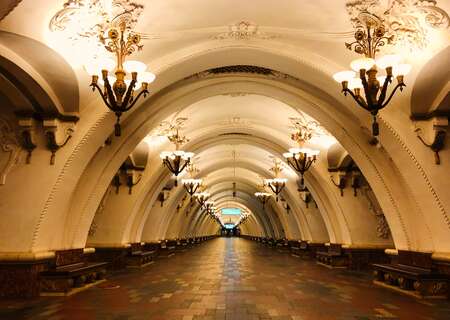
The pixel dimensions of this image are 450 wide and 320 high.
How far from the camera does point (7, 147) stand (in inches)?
260

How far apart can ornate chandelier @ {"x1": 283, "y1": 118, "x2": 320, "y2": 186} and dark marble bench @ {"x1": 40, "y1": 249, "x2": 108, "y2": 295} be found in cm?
502

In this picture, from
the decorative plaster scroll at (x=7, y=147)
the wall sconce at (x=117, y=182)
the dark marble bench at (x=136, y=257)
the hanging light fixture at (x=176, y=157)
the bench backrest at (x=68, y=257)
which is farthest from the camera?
the dark marble bench at (x=136, y=257)

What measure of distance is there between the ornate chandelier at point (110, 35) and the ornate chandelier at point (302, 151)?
531 cm

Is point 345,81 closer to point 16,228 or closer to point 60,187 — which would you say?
point 60,187

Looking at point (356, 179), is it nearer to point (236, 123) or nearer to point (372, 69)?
point (236, 123)

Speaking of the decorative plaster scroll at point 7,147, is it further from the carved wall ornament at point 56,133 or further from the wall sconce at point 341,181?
the wall sconce at point 341,181

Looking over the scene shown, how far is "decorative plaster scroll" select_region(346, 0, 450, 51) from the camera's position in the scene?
4.77 meters

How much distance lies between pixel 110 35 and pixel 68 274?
13.5ft

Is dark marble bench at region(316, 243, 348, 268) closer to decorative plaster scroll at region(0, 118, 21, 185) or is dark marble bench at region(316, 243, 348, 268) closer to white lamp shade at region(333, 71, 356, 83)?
white lamp shade at region(333, 71, 356, 83)

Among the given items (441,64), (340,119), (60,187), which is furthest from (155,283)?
(441,64)

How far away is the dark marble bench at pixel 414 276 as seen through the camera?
6438 millimetres

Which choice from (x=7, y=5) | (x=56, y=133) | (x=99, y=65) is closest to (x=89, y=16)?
(x=99, y=65)

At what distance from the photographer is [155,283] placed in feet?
27.0

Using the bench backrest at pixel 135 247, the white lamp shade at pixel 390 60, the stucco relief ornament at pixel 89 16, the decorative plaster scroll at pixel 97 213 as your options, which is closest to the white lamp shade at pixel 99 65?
the stucco relief ornament at pixel 89 16
